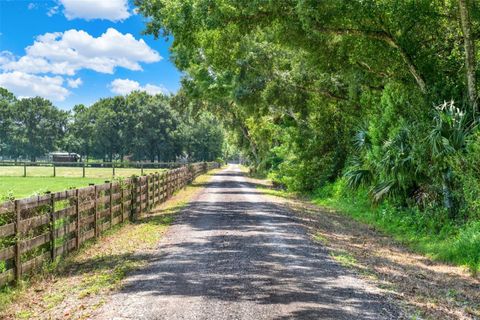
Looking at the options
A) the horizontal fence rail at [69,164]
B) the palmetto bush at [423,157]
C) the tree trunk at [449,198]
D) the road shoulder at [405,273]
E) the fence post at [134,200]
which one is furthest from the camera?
the horizontal fence rail at [69,164]

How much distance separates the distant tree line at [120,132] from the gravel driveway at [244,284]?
77.7 meters

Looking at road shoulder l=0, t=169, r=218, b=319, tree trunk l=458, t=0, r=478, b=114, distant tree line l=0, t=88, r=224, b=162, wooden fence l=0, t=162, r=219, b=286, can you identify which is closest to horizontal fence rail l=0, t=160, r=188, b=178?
distant tree line l=0, t=88, r=224, b=162

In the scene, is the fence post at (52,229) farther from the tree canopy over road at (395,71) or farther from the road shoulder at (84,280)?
the tree canopy over road at (395,71)

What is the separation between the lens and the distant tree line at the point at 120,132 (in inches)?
4001

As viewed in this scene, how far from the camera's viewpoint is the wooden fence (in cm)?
738

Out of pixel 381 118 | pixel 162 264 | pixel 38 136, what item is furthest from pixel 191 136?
pixel 162 264

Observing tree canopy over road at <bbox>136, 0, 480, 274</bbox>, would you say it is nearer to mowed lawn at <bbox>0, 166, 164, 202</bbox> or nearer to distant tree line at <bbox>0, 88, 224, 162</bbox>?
mowed lawn at <bbox>0, 166, 164, 202</bbox>

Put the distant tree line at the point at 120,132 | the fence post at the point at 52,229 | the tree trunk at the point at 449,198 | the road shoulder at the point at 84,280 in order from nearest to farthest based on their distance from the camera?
the road shoulder at the point at 84,280 < the fence post at the point at 52,229 < the tree trunk at the point at 449,198 < the distant tree line at the point at 120,132

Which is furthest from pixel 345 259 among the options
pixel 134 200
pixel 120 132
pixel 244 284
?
pixel 120 132

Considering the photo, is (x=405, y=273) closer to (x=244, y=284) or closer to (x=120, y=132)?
(x=244, y=284)

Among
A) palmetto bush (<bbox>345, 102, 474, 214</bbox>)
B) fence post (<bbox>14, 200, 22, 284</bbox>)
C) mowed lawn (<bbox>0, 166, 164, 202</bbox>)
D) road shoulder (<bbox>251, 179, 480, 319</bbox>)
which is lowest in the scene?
road shoulder (<bbox>251, 179, 480, 319</bbox>)

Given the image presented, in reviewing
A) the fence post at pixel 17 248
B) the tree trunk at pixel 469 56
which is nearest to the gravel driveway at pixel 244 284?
the fence post at pixel 17 248

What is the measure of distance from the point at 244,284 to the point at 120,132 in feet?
329

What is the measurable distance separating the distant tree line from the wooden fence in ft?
244
